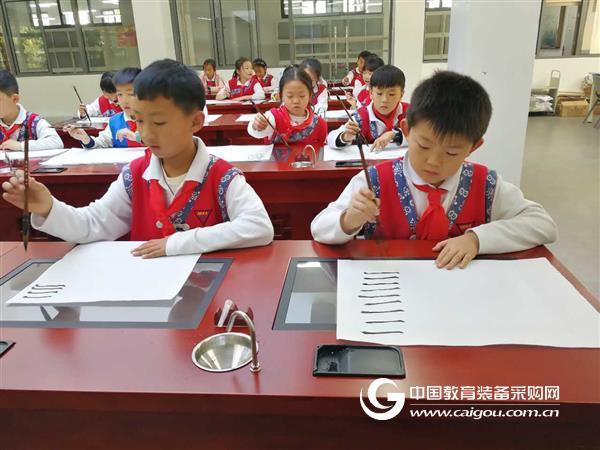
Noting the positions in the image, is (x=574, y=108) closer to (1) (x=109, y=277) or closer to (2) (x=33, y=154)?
(2) (x=33, y=154)

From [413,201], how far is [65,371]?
0.84 metres

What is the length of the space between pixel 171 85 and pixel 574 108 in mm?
7252

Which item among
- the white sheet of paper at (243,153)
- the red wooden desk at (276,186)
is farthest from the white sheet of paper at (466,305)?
the white sheet of paper at (243,153)

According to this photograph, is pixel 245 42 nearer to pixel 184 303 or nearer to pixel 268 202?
pixel 268 202

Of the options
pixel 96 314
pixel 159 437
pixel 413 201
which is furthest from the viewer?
pixel 413 201

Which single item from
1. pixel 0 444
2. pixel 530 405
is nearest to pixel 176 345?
pixel 0 444

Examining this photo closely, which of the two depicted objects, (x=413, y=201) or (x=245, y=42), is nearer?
(x=413, y=201)

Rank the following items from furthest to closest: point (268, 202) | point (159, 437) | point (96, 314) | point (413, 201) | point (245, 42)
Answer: point (245, 42) < point (268, 202) < point (413, 201) < point (96, 314) < point (159, 437)

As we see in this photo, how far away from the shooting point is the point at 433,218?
1131 mm

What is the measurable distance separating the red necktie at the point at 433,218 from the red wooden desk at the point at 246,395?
0.47 metres

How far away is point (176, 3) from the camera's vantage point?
706 cm

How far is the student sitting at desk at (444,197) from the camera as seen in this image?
1004mm

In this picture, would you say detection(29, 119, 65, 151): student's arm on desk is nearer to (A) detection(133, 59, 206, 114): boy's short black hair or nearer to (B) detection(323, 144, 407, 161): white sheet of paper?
(B) detection(323, 144, 407, 161): white sheet of paper

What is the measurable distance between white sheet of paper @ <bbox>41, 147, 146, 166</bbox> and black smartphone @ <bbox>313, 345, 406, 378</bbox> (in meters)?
1.67
